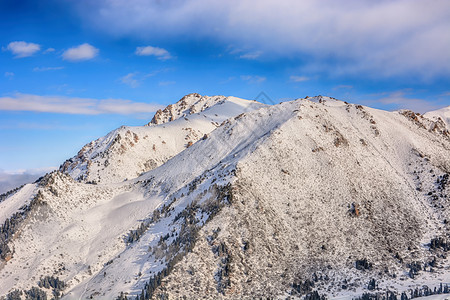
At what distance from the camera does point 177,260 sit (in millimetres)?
55469

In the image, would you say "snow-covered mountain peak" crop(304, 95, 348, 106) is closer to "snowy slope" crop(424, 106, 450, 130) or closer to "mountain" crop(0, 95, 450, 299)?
"mountain" crop(0, 95, 450, 299)

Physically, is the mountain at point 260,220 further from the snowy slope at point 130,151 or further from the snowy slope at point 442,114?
the snowy slope at point 442,114

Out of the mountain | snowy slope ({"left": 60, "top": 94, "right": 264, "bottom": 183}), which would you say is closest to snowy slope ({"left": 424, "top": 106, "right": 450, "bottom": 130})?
the mountain

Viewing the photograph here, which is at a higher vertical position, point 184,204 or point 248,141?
point 248,141

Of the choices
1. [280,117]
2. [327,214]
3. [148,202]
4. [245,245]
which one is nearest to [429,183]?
[327,214]

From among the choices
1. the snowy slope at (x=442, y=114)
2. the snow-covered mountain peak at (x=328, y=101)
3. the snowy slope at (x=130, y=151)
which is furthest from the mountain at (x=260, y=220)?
the snowy slope at (x=442, y=114)

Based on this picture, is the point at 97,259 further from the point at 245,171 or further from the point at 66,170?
the point at 66,170

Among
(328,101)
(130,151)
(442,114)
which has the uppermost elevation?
(442,114)

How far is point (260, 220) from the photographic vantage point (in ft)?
207

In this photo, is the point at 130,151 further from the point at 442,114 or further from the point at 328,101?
the point at 442,114

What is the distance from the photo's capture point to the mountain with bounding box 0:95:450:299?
54625mm

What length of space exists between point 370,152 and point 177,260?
56.3 meters

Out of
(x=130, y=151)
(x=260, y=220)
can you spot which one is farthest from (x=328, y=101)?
(x=130, y=151)

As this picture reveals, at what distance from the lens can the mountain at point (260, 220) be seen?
5462 centimetres
